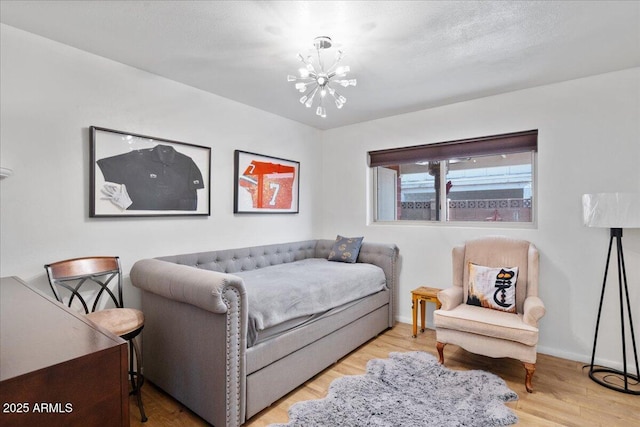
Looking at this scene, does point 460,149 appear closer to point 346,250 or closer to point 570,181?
point 570,181

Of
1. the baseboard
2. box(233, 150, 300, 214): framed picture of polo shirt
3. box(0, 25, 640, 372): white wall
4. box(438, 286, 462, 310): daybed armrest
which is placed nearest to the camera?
box(0, 25, 640, 372): white wall

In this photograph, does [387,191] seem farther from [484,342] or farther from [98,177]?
[98,177]

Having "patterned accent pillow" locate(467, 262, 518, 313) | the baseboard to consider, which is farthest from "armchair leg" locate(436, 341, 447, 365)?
the baseboard

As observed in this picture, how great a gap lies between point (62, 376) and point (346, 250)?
307 cm

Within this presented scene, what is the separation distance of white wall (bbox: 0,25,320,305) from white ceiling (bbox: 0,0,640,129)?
150 mm

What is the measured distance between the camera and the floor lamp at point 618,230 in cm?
226

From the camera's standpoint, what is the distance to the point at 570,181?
2840 mm

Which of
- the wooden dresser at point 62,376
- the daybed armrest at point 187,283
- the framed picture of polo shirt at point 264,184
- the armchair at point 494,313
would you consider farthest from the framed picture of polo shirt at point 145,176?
the armchair at point 494,313

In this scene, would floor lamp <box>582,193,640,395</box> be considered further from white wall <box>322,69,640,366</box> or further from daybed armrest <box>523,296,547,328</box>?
daybed armrest <box>523,296,547,328</box>

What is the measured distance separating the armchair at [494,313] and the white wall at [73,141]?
2.19 m

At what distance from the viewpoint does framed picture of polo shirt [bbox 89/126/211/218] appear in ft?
7.68

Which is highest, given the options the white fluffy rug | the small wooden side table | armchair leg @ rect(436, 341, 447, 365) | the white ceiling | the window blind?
the white ceiling

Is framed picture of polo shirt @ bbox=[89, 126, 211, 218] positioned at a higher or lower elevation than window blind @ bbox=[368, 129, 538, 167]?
lower

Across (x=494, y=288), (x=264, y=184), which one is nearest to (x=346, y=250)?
(x=264, y=184)
